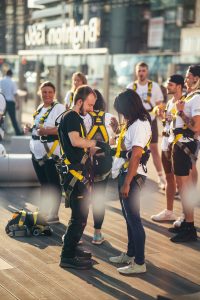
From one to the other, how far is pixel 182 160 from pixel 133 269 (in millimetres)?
1629

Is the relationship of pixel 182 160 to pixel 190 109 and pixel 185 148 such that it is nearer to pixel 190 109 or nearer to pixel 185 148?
pixel 185 148

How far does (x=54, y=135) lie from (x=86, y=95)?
4.95 ft

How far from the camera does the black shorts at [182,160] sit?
6.58 metres

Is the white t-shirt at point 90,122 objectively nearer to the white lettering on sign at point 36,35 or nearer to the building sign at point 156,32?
the building sign at point 156,32

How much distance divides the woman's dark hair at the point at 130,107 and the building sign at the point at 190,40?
14073mm

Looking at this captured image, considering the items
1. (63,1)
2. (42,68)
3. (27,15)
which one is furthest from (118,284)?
(27,15)

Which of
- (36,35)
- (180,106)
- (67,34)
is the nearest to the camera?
(180,106)

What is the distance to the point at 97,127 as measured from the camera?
6047 mm

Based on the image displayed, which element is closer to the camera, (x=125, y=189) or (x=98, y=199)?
(x=125, y=189)

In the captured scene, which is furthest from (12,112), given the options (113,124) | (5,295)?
(5,295)

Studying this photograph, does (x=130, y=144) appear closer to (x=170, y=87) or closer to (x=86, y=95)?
(x=86, y=95)

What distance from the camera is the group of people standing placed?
209 inches

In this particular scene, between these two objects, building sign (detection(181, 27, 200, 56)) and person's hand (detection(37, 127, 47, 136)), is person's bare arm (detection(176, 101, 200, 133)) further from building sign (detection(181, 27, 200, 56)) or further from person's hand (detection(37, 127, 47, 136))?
building sign (detection(181, 27, 200, 56))

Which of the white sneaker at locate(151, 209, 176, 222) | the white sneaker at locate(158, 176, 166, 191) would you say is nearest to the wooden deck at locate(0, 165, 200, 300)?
the white sneaker at locate(151, 209, 176, 222)
